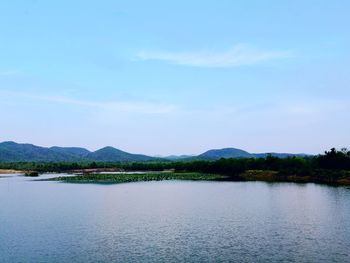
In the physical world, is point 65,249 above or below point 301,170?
below

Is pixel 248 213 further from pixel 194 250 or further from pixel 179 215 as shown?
pixel 194 250

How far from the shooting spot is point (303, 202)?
90188 mm

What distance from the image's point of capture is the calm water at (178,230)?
47.0 metres

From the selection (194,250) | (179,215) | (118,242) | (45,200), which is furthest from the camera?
(45,200)

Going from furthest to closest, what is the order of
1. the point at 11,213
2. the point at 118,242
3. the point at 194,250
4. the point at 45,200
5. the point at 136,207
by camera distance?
the point at 45,200, the point at 136,207, the point at 11,213, the point at 118,242, the point at 194,250

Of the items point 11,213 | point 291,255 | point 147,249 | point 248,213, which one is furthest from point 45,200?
point 291,255

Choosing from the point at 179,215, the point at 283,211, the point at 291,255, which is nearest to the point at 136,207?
the point at 179,215

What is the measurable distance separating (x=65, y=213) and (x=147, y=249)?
3395cm

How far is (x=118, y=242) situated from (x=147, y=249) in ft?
18.4

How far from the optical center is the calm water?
154ft

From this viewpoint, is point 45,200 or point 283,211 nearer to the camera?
point 283,211

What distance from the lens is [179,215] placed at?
75.2 meters

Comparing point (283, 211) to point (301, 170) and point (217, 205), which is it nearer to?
point (217, 205)

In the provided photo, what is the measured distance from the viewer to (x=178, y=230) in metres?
60.8
